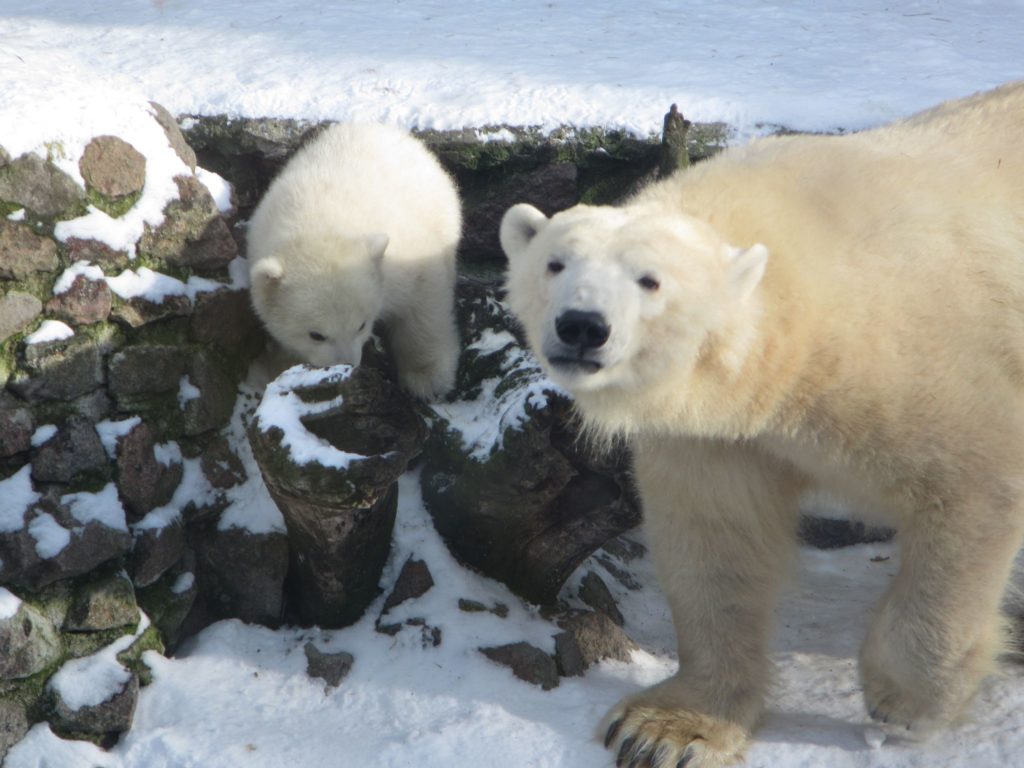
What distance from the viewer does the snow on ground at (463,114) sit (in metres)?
3.26

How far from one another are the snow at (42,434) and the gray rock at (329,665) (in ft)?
3.48

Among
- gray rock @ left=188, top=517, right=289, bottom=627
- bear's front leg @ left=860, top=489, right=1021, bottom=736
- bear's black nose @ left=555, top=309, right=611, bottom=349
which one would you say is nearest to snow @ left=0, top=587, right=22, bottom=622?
gray rock @ left=188, top=517, right=289, bottom=627

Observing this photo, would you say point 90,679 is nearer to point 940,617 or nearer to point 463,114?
point 940,617

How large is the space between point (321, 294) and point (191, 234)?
0.51 m

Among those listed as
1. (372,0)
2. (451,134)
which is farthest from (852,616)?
(372,0)

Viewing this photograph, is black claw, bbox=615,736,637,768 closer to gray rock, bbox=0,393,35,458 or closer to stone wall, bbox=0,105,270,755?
stone wall, bbox=0,105,270,755

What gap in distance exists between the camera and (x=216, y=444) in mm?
3965

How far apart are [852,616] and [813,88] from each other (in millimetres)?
2481

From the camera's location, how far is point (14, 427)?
136 inches

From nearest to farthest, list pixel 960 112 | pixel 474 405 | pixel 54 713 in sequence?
pixel 54 713, pixel 960 112, pixel 474 405

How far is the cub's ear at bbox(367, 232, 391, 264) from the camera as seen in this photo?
14.1 feet

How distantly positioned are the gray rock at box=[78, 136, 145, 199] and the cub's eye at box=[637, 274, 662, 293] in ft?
6.65

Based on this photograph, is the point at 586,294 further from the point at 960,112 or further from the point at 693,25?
the point at 693,25

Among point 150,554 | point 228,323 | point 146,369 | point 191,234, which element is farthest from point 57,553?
point 191,234
